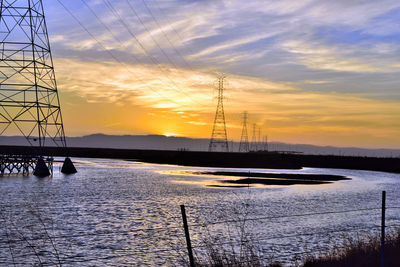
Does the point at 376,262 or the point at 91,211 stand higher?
the point at 376,262

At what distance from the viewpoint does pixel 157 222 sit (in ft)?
83.8

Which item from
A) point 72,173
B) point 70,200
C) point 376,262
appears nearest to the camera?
point 376,262

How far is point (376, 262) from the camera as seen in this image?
10.4m

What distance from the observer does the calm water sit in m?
17.4

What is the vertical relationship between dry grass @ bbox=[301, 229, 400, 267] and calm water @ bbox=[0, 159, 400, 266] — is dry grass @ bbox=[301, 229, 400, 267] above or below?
above

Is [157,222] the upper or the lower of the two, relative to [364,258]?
lower

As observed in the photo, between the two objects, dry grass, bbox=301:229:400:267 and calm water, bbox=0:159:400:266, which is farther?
calm water, bbox=0:159:400:266

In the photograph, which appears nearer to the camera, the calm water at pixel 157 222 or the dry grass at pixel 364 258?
the dry grass at pixel 364 258

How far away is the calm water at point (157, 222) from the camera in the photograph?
57.1 ft

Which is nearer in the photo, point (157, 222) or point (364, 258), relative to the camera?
point (364, 258)

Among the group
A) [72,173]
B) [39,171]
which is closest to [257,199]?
[39,171]

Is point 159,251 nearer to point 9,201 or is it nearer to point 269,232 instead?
point 269,232

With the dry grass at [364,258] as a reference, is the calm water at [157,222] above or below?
below

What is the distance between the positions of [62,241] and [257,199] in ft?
68.3
